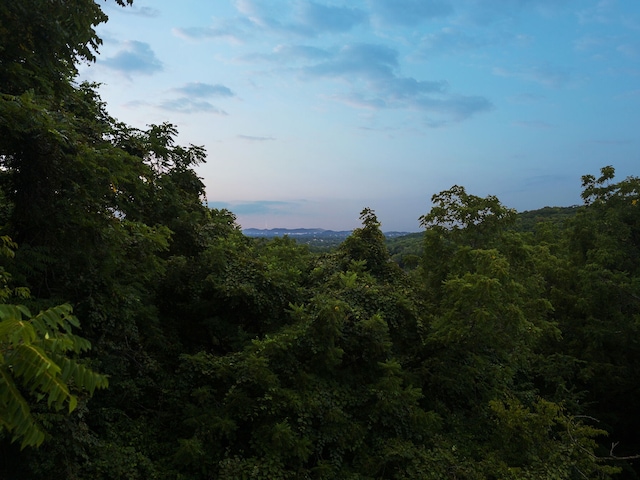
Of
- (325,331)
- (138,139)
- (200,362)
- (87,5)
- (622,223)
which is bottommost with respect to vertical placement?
(200,362)

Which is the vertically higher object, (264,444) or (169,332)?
(169,332)

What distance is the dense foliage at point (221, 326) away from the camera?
6.18 m

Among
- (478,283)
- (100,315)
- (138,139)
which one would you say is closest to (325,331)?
(478,283)

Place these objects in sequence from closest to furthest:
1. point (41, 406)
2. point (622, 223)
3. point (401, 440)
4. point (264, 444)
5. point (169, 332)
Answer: point (41, 406) → point (264, 444) → point (401, 440) → point (169, 332) → point (622, 223)

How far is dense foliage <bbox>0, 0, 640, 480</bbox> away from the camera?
6184mm

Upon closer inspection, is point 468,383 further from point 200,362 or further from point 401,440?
point 200,362

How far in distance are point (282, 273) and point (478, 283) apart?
4.74 m

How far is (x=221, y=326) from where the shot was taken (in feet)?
33.2

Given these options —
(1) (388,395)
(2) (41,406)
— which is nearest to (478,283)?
(1) (388,395)

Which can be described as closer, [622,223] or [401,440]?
[401,440]

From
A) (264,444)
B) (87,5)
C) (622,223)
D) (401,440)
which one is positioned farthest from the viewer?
(622,223)

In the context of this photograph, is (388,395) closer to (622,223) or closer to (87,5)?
(87,5)

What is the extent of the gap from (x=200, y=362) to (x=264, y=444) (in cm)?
232

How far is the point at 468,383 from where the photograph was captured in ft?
34.2
